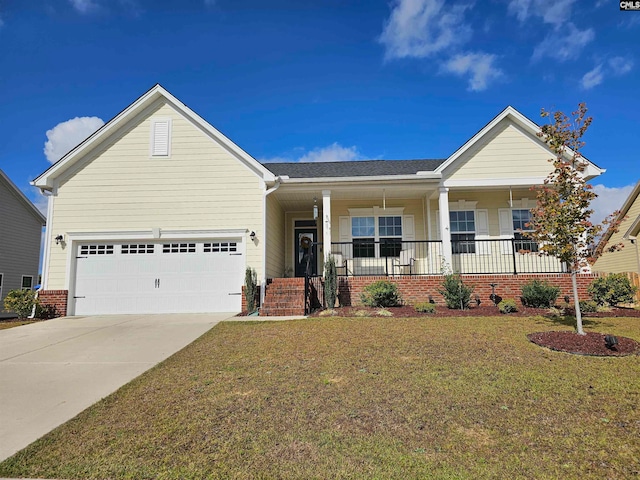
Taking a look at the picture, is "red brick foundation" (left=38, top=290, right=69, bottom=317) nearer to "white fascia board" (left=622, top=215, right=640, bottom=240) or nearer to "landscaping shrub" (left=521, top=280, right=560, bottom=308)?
"landscaping shrub" (left=521, top=280, right=560, bottom=308)

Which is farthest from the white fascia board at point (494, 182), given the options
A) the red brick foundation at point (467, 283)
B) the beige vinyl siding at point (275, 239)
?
the beige vinyl siding at point (275, 239)

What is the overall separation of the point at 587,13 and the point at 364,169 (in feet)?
25.2

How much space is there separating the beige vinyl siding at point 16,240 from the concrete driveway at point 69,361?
30.1 feet

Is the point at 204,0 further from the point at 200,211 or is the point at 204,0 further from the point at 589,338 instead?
the point at 589,338

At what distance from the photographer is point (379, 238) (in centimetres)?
1398

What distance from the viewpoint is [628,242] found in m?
16.4

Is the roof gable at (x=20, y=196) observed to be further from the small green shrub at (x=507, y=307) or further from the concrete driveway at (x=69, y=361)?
the small green shrub at (x=507, y=307)

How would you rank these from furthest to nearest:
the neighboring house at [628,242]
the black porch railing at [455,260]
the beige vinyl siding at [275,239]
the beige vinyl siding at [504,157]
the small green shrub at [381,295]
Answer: the neighboring house at [628,242] < the black porch railing at [455,260] < the beige vinyl siding at [504,157] < the beige vinyl siding at [275,239] < the small green shrub at [381,295]

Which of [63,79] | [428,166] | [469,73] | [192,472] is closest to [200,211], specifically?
[63,79]

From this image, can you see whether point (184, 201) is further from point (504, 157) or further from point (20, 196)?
point (20, 196)

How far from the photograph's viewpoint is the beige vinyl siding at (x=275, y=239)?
478 inches

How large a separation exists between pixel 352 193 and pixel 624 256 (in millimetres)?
14169

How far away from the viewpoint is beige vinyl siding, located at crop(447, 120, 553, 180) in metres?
12.2

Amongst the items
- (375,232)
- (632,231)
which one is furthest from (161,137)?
(632,231)
